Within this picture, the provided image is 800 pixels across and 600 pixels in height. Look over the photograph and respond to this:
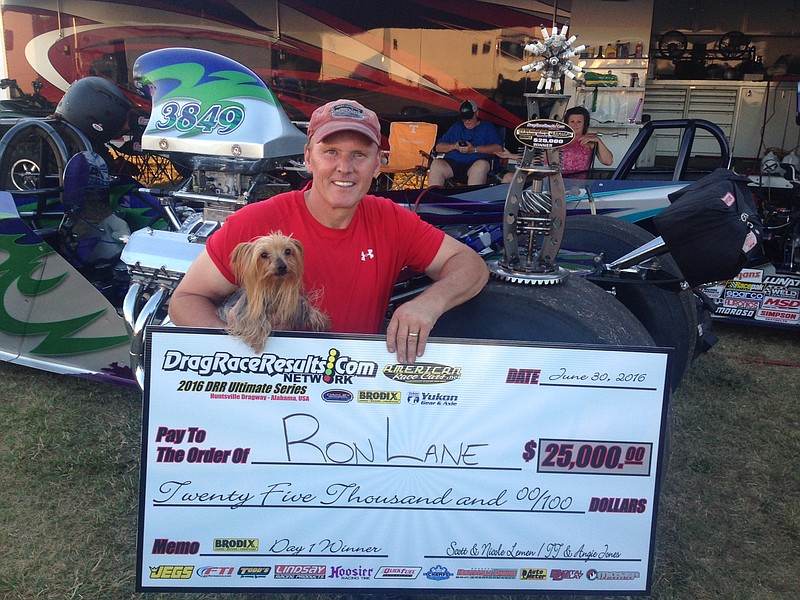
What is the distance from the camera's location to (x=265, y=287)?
173 cm

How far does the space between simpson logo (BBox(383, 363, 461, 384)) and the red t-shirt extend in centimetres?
41

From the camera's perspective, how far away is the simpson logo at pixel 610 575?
182 centimetres

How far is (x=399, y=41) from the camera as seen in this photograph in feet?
27.3

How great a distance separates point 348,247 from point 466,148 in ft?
17.5

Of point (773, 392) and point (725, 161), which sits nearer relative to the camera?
point (725, 161)

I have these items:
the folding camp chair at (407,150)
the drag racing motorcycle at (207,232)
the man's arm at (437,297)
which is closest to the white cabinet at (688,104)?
the folding camp chair at (407,150)

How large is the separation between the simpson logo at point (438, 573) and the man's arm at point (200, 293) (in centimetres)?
88

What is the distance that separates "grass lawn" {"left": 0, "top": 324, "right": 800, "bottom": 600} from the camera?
246 cm

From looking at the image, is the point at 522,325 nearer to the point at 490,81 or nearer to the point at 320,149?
the point at 320,149

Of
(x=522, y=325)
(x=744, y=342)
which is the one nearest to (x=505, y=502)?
(x=522, y=325)

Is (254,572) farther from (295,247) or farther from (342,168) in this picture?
(342,168)

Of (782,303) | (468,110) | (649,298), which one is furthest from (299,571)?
(468,110)

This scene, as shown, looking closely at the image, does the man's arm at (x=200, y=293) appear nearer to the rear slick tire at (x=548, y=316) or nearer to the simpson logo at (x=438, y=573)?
the rear slick tire at (x=548, y=316)

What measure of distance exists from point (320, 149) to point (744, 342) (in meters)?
4.47
